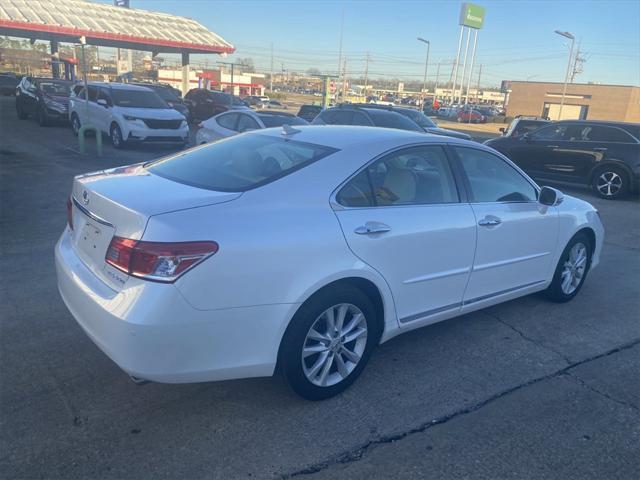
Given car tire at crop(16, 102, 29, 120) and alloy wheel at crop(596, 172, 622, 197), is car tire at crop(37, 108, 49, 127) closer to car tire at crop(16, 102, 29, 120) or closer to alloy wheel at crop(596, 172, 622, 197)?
car tire at crop(16, 102, 29, 120)

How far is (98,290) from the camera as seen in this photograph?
276 centimetres

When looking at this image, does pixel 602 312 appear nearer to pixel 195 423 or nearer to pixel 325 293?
pixel 325 293

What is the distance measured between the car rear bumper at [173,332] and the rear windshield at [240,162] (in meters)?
0.77

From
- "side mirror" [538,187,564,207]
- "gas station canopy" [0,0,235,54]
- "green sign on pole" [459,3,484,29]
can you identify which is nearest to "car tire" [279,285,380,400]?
"side mirror" [538,187,564,207]

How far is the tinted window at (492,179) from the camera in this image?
4020 mm

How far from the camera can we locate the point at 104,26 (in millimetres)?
28969

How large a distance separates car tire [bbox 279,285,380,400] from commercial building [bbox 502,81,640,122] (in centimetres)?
6026

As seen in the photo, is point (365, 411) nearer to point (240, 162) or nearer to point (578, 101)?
point (240, 162)

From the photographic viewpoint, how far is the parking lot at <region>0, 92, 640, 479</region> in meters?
2.66

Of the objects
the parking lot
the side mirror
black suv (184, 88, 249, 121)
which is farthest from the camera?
black suv (184, 88, 249, 121)

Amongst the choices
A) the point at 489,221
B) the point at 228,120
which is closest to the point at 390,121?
the point at 228,120

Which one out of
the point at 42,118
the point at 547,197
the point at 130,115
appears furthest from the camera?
the point at 42,118

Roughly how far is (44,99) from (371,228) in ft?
62.1

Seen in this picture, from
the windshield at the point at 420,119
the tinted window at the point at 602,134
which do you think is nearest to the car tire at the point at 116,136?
the windshield at the point at 420,119
